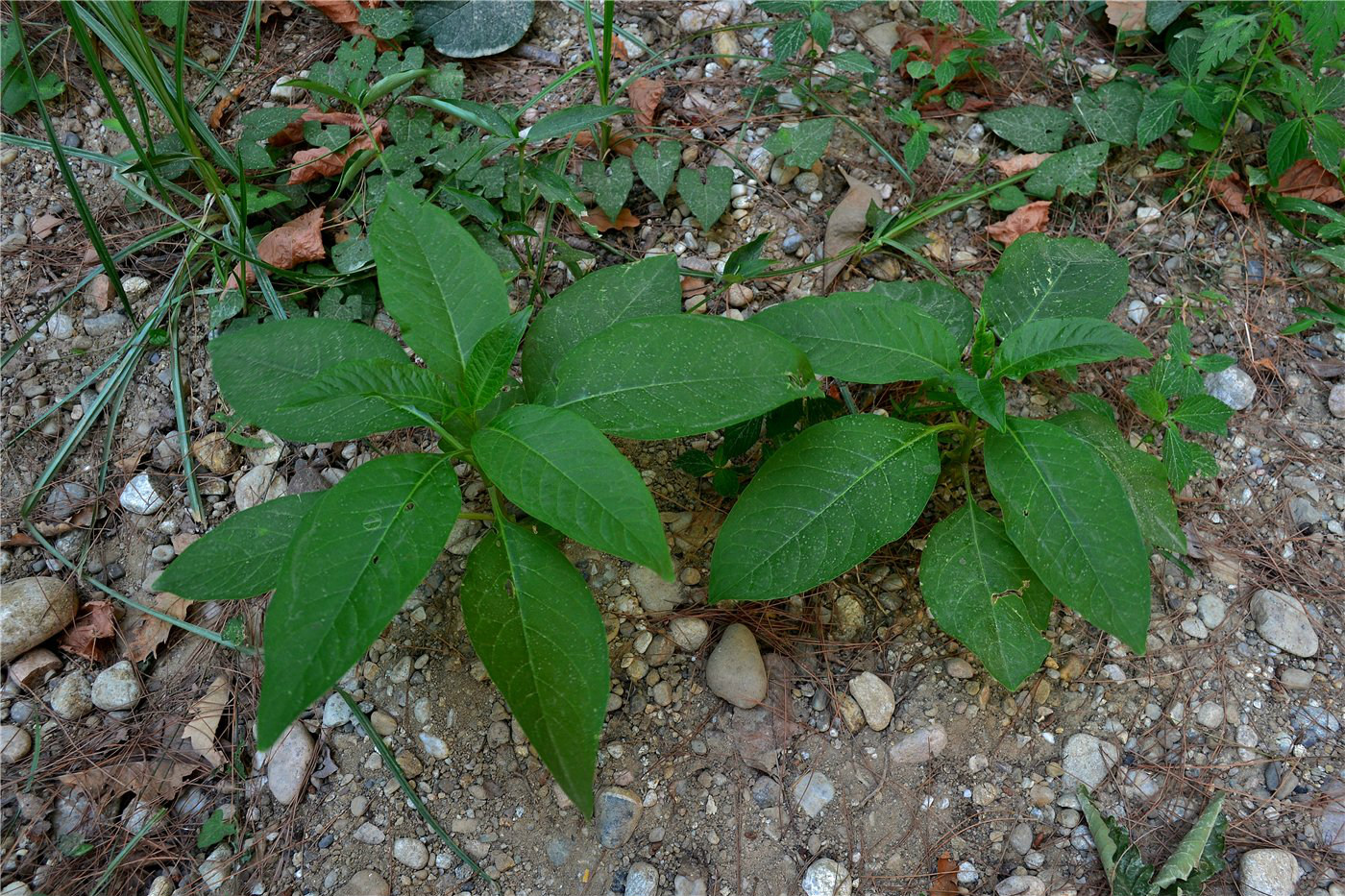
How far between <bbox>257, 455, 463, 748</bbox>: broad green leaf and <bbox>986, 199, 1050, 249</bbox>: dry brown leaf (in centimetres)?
191

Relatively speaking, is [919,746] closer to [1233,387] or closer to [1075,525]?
[1075,525]

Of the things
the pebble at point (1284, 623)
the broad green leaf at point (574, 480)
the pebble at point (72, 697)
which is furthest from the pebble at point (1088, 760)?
the pebble at point (72, 697)

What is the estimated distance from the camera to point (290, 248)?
2592 mm

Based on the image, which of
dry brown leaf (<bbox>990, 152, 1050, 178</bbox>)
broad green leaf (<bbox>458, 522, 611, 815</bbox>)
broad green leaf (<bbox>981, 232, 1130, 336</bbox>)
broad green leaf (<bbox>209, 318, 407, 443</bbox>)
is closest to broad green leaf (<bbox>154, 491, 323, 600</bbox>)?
broad green leaf (<bbox>209, 318, 407, 443</bbox>)

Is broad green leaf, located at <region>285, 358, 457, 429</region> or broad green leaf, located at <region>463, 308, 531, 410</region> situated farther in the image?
broad green leaf, located at <region>463, 308, 531, 410</region>

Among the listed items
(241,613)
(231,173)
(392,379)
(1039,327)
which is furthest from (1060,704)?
(231,173)

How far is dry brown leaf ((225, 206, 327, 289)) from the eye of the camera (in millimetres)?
2588

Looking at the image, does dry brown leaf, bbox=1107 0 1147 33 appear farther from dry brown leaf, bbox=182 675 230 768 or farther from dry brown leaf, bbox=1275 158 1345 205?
dry brown leaf, bbox=182 675 230 768

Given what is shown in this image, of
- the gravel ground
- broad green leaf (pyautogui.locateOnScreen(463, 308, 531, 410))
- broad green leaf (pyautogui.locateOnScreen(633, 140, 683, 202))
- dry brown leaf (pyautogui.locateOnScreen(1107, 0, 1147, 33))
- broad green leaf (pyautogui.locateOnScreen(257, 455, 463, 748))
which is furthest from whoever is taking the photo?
dry brown leaf (pyautogui.locateOnScreen(1107, 0, 1147, 33))

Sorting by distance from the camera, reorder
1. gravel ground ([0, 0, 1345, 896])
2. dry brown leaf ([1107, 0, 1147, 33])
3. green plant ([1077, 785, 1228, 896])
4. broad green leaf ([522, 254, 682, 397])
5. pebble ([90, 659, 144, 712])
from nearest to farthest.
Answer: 1. green plant ([1077, 785, 1228, 896])
2. gravel ground ([0, 0, 1345, 896])
3. broad green leaf ([522, 254, 682, 397])
4. pebble ([90, 659, 144, 712])
5. dry brown leaf ([1107, 0, 1147, 33])

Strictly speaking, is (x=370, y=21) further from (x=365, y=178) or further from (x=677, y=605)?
(x=677, y=605)

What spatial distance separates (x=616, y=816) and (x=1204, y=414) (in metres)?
1.86

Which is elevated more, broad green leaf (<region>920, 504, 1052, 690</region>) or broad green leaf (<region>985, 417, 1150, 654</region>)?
broad green leaf (<region>985, 417, 1150, 654</region>)

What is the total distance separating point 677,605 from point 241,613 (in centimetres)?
118
